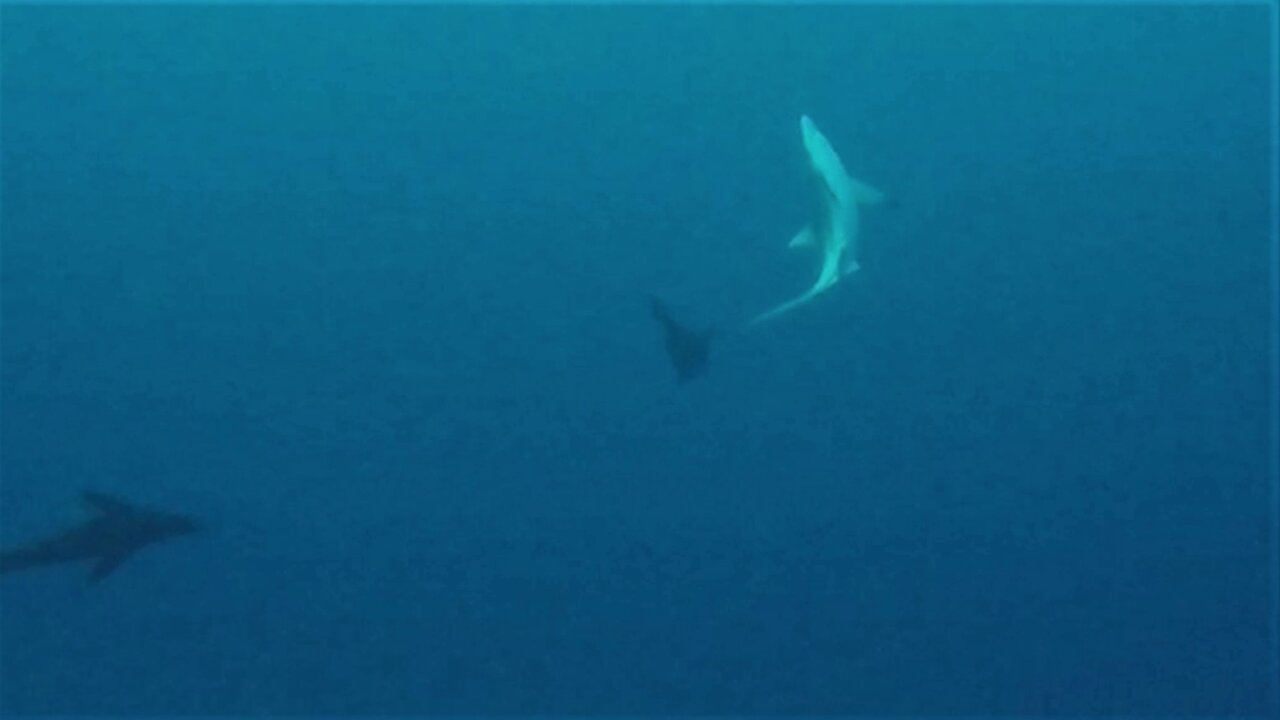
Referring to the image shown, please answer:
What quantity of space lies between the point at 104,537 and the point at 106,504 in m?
0.22

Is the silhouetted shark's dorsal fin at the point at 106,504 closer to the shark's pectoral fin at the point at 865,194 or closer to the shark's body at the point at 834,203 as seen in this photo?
the shark's body at the point at 834,203

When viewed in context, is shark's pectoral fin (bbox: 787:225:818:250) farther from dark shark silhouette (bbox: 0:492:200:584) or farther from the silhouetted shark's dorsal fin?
the silhouetted shark's dorsal fin

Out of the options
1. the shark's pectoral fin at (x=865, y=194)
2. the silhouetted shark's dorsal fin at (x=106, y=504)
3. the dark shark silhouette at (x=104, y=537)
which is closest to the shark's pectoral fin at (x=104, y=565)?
the dark shark silhouette at (x=104, y=537)

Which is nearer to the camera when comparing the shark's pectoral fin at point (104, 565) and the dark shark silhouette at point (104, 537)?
the dark shark silhouette at point (104, 537)

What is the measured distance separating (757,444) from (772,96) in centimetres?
290

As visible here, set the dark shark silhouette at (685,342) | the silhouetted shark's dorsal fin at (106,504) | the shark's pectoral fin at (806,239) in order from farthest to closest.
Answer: the dark shark silhouette at (685,342), the shark's pectoral fin at (806,239), the silhouetted shark's dorsal fin at (106,504)

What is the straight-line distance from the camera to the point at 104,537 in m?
5.15

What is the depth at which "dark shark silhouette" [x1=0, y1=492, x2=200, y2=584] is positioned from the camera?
195 inches

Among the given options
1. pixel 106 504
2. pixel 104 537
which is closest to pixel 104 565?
pixel 104 537

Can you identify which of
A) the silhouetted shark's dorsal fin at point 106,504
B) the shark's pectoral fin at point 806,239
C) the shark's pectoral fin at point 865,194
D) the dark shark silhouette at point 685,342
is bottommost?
the silhouetted shark's dorsal fin at point 106,504

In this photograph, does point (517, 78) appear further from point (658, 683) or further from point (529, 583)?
point (658, 683)

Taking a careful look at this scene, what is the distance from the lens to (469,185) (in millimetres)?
9266

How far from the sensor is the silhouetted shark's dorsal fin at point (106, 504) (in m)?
4.89

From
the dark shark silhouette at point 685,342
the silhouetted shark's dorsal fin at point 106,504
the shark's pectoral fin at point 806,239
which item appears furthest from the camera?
the dark shark silhouette at point 685,342
